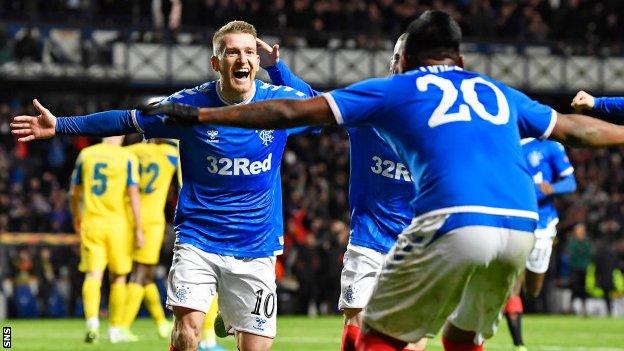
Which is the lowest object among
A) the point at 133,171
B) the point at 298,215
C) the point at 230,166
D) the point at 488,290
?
the point at 298,215

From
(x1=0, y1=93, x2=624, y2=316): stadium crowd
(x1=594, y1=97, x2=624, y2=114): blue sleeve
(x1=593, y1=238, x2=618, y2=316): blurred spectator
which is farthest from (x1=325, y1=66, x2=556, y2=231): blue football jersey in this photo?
(x1=593, y1=238, x2=618, y2=316): blurred spectator

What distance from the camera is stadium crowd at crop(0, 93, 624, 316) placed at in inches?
923

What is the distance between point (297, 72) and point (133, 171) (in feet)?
62.9

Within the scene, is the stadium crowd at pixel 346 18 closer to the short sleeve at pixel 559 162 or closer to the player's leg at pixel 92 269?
the player's leg at pixel 92 269

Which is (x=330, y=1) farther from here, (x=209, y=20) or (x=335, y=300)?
(x=335, y=300)

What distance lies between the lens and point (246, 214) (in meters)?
8.38

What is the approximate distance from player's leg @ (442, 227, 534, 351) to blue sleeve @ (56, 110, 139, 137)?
7.98 feet

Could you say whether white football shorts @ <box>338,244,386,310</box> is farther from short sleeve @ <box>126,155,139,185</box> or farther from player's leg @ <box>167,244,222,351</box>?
short sleeve @ <box>126,155,139,185</box>

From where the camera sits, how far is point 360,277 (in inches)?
362

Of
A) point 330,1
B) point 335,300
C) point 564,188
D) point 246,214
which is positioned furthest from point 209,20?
point 246,214

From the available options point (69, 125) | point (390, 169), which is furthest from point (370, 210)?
point (69, 125)

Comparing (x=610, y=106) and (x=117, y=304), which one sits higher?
(x=610, y=106)

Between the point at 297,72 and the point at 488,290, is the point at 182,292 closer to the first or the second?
the point at 488,290

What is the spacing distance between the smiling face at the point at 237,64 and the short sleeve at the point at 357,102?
8.31 ft
